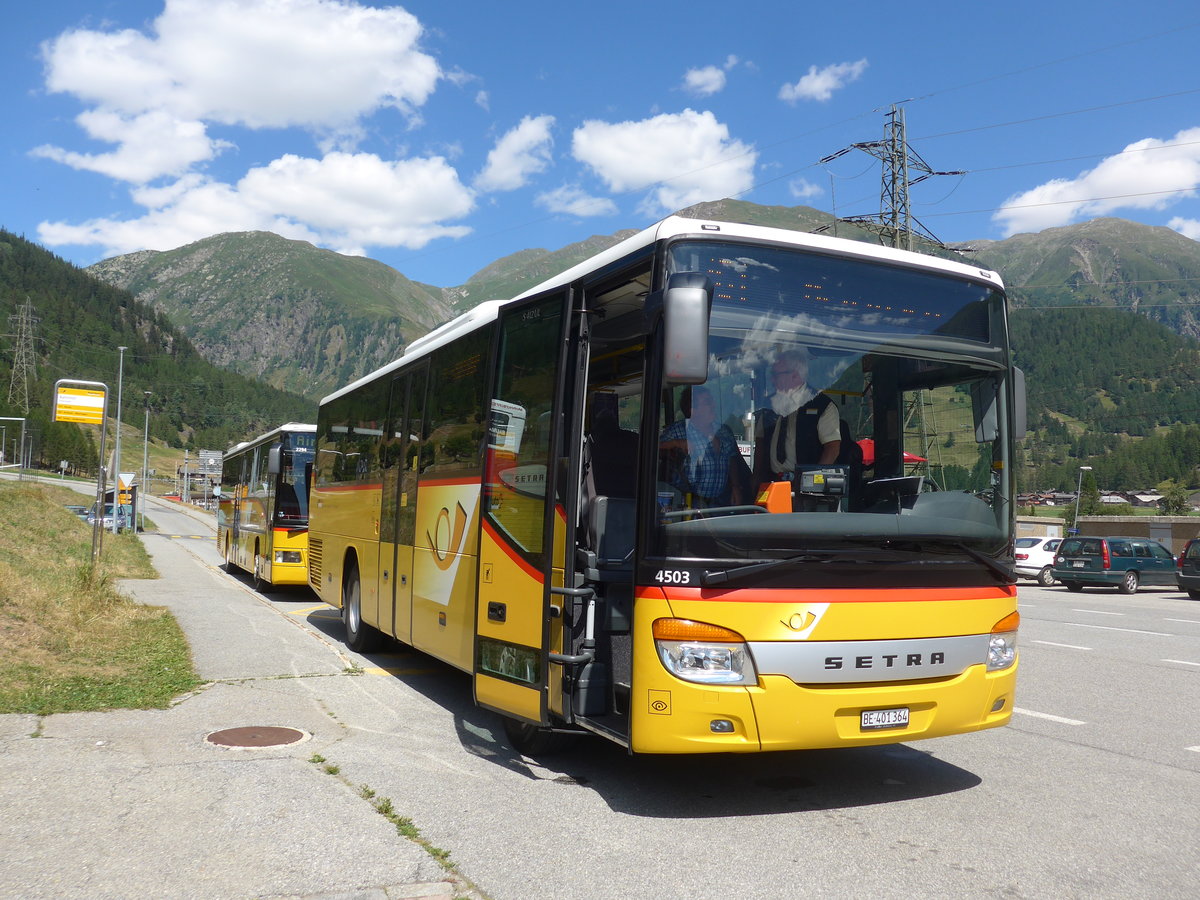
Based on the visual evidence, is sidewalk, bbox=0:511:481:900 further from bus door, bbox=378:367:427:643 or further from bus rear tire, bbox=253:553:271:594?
bus rear tire, bbox=253:553:271:594

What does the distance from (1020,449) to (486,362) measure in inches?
152

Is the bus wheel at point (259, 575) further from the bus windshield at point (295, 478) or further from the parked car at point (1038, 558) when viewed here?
the parked car at point (1038, 558)

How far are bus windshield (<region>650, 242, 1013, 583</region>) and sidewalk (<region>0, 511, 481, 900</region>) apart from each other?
2121 mm

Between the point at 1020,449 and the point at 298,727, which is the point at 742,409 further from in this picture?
the point at 298,727

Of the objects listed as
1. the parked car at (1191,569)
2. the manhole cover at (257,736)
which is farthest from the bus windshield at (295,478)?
the parked car at (1191,569)

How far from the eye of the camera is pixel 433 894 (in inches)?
168

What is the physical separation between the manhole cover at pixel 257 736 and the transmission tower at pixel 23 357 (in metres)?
129

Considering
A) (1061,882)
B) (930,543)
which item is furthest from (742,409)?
(1061,882)

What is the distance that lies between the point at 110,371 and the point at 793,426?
171738 mm

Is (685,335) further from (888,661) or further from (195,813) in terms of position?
(195,813)

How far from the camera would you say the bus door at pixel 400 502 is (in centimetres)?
931

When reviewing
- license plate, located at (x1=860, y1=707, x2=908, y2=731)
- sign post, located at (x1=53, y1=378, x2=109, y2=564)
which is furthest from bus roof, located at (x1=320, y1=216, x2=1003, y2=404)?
sign post, located at (x1=53, y1=378, x2=109, y2=564)

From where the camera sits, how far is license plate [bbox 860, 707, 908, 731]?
17.8 ft

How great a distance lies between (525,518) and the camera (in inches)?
254
